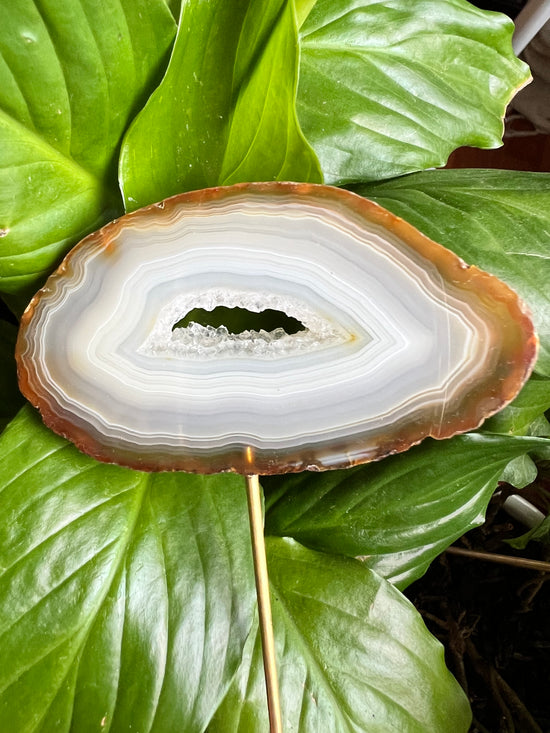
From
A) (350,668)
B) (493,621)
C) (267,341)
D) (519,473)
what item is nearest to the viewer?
(267,341)

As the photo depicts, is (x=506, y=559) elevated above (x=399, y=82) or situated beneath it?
situated beneath

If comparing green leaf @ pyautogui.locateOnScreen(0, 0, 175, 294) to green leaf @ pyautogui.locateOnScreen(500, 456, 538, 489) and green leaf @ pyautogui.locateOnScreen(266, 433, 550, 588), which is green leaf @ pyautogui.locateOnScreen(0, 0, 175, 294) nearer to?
green leaf @ pyautogui.locateOnScreen(266, 433, 550, 588)

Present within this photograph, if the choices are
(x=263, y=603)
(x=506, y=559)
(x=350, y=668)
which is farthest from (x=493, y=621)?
(x=263, y=603)

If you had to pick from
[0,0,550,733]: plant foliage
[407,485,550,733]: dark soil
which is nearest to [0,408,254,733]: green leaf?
[0,0,550,733]: plant foliage

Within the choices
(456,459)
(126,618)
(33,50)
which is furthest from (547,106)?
(126,618)

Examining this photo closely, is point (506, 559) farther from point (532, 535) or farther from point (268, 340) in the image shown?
point (268, 340)

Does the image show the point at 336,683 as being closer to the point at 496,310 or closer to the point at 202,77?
the point at 496,310
